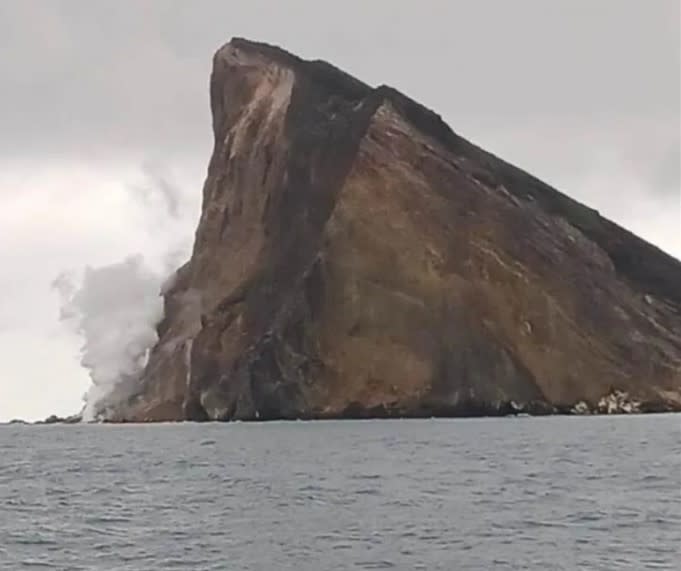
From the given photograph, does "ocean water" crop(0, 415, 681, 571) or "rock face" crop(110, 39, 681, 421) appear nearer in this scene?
"ocean water" crop(0, 415, 681, 571)

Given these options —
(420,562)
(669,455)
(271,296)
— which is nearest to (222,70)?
(271,296)

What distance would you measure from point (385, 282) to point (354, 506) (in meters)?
85.7

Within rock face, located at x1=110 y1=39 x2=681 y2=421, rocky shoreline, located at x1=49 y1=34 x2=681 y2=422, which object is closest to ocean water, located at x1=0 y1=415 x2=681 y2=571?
rock face, located at x1=110 y1=39 x2=681 y2=421

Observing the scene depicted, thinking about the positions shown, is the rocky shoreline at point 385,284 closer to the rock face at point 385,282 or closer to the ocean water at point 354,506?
the rock face at point 385,282

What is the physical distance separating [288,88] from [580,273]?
3481 centimetres

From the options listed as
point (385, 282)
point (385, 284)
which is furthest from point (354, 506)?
point (385, 282)

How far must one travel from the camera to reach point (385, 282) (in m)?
128

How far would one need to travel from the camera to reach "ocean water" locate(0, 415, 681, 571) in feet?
107

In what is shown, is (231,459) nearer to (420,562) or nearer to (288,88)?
(420,562)

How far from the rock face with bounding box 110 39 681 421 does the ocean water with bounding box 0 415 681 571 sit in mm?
41416

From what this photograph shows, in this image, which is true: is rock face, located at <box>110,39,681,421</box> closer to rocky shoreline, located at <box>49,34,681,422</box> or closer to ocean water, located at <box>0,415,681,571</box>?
rocky shoreline, located at <box>49,34,681,422</box>

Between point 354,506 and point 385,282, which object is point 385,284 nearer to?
point 385,282

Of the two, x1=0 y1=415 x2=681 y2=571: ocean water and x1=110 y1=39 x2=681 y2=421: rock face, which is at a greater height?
x1=110 y1=39 x2=681 y2=421: rock face

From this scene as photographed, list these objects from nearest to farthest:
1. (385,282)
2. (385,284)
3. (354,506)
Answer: (354,506)
(385,284)
(385,282)
